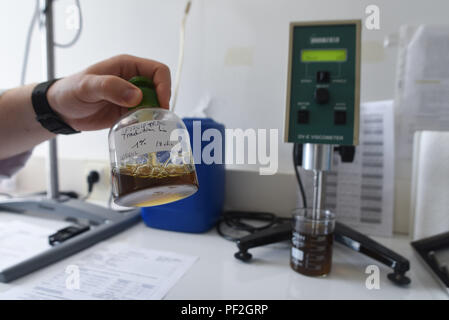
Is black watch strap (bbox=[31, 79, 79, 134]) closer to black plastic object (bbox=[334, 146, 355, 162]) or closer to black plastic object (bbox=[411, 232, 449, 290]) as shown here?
black plastic object (bbox=[334, 146, 355, 162])

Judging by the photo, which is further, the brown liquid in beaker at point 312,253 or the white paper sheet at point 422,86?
the white paper sheet at point 422,86

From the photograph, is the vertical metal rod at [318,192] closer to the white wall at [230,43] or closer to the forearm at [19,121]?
the white wall at [230,43]

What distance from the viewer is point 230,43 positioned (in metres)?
0.93

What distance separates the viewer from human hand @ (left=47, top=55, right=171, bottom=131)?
35 cm

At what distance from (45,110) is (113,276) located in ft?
1.02

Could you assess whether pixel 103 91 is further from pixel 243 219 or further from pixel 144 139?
pixel 243 219

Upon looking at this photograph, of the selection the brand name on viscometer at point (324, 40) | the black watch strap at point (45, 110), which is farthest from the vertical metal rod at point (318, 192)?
the black watch strap at point (45, 110)

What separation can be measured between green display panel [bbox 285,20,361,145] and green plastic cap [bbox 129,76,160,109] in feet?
1.01

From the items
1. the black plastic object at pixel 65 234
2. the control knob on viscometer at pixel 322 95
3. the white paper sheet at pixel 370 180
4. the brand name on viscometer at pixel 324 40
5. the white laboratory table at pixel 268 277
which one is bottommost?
the white laboratory table at pixel 268 277

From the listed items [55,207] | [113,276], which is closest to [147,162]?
[113,276]

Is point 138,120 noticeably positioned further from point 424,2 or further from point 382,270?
point 424,2

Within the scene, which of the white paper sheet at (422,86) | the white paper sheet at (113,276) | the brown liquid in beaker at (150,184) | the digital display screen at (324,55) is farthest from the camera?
the white paper sheet at (422,86)

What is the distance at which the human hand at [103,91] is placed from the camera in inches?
13.6

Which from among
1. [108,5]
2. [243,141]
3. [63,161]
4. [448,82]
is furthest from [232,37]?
[63,161]
